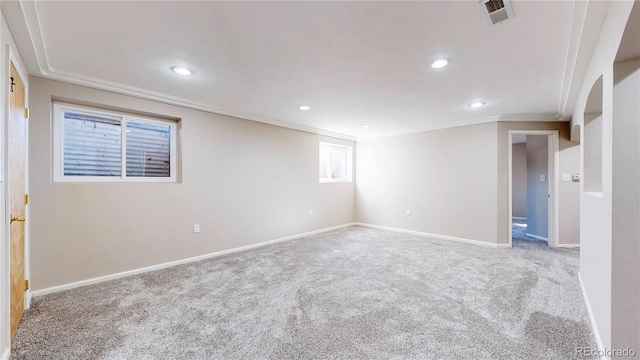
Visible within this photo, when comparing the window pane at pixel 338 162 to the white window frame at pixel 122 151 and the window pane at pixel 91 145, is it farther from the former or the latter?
the window pane at pixel 91 145

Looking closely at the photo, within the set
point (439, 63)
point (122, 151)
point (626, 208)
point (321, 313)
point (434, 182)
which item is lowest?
point (321, 313)

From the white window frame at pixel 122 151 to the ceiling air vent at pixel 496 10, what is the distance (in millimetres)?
3673

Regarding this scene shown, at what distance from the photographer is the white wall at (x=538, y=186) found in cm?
488

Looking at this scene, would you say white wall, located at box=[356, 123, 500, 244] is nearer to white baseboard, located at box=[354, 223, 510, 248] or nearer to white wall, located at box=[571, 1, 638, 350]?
white baseboard, located at box=[354, 223, 510, 248]

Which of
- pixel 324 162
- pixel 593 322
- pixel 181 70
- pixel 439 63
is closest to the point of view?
pixel 593 322

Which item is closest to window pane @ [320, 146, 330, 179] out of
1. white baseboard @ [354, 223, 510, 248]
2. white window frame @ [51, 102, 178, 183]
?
white baseboard @ [354, 223, 510, 248]

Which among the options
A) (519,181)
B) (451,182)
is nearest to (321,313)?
(451,182)

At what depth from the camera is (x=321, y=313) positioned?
2229 mm

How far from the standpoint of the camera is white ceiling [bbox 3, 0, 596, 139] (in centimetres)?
166

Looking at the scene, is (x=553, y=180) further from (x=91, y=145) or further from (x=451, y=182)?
(x=91, y=145)

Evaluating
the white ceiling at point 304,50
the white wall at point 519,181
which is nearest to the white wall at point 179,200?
the white ceiling at point 304,50

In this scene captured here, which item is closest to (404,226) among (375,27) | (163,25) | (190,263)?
(190,263)

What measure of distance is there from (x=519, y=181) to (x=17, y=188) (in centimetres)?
971

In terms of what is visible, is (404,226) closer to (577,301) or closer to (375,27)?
(577,301)
